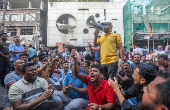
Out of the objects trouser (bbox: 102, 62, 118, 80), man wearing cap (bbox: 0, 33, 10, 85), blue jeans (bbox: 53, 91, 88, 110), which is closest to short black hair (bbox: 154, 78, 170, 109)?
blue jeans (bbox: 53, 91, 88, 110)

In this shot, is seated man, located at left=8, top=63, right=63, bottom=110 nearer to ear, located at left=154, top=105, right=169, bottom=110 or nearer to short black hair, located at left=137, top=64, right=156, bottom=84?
short black hair, located at left=137, top=64, right=156, bottom=84

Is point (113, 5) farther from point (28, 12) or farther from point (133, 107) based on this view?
point (133, 107)

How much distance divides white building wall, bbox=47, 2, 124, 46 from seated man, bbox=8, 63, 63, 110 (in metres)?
20.1

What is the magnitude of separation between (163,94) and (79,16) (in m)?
23.1

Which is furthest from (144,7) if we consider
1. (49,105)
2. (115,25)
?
(49,105)

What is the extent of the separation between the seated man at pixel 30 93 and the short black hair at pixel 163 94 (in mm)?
2036

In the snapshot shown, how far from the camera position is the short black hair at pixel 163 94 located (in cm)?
113

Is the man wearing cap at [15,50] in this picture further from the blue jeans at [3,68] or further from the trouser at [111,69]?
the trouser at [111,69]

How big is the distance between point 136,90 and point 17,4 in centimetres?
2856

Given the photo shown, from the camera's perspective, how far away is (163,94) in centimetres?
117

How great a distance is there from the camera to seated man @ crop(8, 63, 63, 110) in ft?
8.96

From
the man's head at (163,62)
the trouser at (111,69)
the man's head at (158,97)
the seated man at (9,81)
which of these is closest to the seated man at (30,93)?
the seated man at (9,81)

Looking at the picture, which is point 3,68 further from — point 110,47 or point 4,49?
point 110,47

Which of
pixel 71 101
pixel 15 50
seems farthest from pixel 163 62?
pixel 15 50
